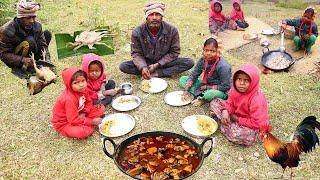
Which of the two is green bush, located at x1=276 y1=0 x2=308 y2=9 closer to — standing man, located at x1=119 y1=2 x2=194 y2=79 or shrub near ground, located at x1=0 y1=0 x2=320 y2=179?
shrub near ground, located at x1=0 y1=0 x2=320 y2=179

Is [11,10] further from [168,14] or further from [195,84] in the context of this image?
[195,84]

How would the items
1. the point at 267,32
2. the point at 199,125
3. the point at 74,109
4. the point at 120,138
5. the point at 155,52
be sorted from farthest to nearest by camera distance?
the point at 267,32 → the point at 155,52 → the point at 199,125 → the point at 120,138 → the point at 74,109

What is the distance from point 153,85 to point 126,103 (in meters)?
0.74

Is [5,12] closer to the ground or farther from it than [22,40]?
farther from it

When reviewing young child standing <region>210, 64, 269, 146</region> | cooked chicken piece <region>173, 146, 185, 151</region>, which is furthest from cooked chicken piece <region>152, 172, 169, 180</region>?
young child standing <region>210, 64, 269, 146</region>

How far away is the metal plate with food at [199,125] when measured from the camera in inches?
202

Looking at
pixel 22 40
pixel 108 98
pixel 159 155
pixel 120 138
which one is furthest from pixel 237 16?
pixel 159 155

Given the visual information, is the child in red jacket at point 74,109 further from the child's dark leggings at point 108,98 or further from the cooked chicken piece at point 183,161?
the cooked chicken piece at point 183,161

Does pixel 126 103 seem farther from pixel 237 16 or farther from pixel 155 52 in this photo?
pixel 237 16

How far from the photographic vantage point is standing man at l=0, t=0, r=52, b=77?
6159 mm

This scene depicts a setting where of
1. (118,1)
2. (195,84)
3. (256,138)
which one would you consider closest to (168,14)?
(118,1)

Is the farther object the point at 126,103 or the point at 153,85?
the point at 153,85

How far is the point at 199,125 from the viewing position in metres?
5.29

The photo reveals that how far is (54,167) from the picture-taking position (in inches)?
183
